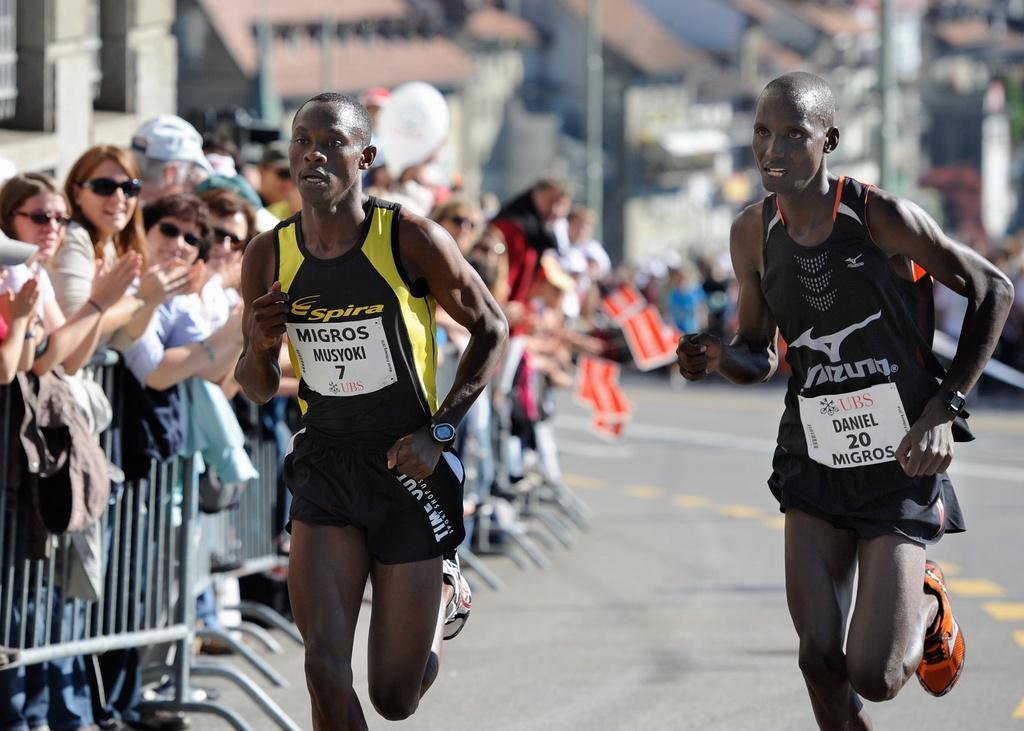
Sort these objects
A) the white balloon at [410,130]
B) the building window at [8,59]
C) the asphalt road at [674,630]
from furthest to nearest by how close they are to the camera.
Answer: the building window at [8,59] < the white balloon at [410,130] < the asphalt road at [674,630]

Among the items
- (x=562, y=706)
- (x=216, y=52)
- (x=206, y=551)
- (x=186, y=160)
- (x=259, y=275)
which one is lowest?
(x=562, y=706)

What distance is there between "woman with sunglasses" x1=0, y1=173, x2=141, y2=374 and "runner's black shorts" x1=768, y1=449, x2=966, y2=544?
7.63 feet

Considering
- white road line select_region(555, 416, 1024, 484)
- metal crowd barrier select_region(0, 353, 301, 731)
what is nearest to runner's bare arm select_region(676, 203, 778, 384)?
metal crowd barrier select_region(0, 353, 301, 731)

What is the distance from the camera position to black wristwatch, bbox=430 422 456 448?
19.8 feet

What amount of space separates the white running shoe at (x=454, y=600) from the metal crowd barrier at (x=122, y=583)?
148cm

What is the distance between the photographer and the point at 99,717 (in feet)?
25.6

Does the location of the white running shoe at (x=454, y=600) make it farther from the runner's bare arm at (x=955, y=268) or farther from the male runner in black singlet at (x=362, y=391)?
the runner's bare arm at (x=955, y=268)

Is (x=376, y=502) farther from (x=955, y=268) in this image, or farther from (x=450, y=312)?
(x=955, y=268)

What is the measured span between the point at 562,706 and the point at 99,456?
7.25 ft

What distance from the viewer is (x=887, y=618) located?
6016 mm

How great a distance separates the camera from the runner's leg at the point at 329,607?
5.95m

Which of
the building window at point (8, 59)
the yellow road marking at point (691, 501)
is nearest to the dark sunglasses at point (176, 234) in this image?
the building window at point (8, 59)

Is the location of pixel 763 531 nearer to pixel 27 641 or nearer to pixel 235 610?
pixel 235 610

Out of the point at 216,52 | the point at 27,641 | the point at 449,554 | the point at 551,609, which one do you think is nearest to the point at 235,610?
the point at 551,609
